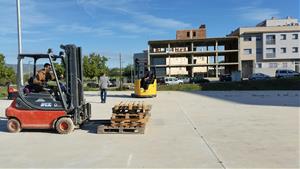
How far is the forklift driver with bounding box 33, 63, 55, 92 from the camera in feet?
37.8

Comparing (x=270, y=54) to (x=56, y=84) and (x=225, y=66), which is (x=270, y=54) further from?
(x=56, y=84)

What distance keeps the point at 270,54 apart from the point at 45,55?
82554 millimetres

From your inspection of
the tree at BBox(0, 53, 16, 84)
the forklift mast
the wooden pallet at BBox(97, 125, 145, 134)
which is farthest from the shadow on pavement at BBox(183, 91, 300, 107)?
the tree at BBox(0, 53, 16, 84)

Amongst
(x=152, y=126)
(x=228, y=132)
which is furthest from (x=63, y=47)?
(x=228, y=132)

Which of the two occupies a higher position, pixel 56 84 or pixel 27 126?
pixel 56 84

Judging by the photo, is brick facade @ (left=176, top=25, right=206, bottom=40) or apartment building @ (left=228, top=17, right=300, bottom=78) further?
brick facade @ (left=176, top=25, right=206, bottom=40)

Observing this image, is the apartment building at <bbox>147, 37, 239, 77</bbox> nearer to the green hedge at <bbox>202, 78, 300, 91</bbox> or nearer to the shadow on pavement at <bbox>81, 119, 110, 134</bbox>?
the green hedge at <bbox>202, 78, 300, 91</bbox>

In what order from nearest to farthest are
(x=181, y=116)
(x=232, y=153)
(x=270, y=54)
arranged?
(x=232, y=153)
(x=181, y=116)
(x=270, y=54)

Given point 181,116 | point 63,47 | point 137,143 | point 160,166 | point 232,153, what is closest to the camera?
point 160,166

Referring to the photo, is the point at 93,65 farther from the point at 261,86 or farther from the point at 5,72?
the point at 261,86

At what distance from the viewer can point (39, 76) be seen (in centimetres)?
1155

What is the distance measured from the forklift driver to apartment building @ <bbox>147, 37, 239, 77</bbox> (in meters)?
79.7

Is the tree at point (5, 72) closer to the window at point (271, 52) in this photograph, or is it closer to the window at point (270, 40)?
the window at point (271, 52)

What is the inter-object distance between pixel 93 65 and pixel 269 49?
3930 cm
